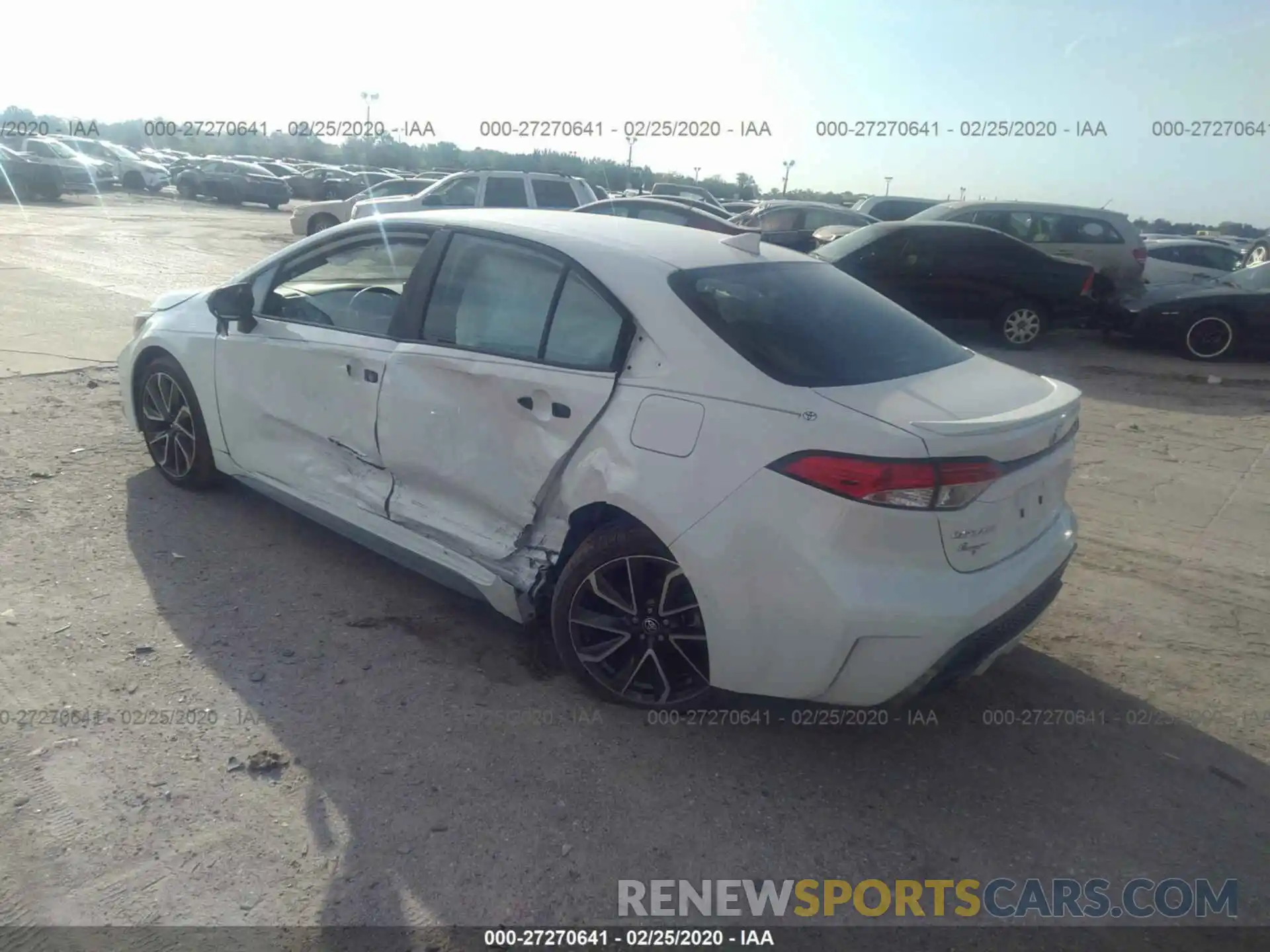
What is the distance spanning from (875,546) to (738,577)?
16.8 inches

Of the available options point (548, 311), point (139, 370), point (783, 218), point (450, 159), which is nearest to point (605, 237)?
point (548, 311)

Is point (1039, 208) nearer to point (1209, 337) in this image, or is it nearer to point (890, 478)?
point (1209, 337)

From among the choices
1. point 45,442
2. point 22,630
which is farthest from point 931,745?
point 45,442

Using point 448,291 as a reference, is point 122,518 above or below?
below

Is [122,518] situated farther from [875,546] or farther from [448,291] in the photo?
[875,546]

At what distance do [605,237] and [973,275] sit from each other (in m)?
9.12

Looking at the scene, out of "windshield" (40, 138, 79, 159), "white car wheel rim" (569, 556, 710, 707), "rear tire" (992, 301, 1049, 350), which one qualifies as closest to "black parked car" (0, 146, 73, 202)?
"windshield" (40, 138, 79, 159)

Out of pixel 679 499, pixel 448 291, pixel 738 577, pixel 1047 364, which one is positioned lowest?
pixel 1047 364

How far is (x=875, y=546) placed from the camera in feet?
9.11

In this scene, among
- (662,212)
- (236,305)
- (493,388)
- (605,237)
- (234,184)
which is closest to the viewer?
(493,388)

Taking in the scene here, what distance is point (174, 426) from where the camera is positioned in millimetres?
5023

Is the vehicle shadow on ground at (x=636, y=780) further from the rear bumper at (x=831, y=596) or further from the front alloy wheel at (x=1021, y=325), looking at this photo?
the front alloy wheel at (x=1021, y=325)

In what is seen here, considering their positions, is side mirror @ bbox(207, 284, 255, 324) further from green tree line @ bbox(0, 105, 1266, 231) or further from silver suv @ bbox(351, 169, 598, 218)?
green tree line @ bbox(0, 105, 1266, 231)

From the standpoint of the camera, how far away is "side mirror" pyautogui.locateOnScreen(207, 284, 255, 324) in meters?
4.51
